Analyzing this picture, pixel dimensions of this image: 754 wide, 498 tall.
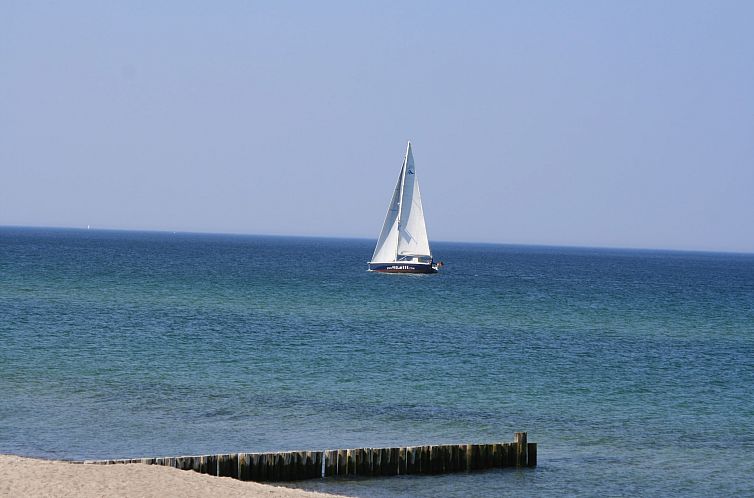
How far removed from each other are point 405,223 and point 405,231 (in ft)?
6.13

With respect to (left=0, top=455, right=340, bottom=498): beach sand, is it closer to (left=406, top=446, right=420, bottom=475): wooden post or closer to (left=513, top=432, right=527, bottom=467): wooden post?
(left=406, top=446, right=420, bottom=475): wooden post

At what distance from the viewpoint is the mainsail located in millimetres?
114688

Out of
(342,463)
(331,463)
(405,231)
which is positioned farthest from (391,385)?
(405,231)

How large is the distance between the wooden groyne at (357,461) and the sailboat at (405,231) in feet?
284

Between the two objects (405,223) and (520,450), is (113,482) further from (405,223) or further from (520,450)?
(405,223)

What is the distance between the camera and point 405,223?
117 m

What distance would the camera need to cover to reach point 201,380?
41.6 meters

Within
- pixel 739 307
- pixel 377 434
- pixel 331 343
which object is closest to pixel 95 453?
pixel 377 434

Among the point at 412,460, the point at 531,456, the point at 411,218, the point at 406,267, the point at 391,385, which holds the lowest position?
the point at 391,385

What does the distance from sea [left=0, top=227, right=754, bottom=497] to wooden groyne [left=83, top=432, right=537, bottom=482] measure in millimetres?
412

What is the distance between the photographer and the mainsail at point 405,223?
114688 millimetres

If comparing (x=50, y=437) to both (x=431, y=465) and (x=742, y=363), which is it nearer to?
(x=431, y=465)

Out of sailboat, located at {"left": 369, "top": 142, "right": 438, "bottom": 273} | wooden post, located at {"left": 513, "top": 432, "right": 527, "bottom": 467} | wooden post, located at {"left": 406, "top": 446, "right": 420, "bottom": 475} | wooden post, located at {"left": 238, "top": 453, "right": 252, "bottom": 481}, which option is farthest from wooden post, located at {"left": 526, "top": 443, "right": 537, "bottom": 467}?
sailboat, located at {"left": 369, "top": 142, "right": 438, "bottom": 273}

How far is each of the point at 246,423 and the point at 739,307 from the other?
256 feet
